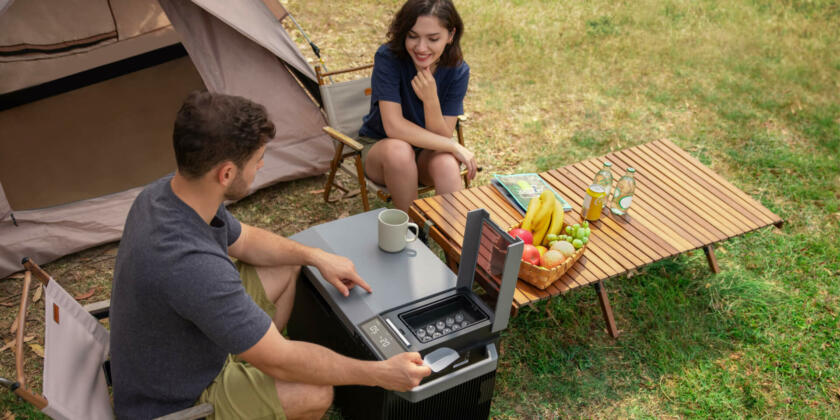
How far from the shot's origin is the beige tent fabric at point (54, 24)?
5215 mm

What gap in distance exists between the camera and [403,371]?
2166mm

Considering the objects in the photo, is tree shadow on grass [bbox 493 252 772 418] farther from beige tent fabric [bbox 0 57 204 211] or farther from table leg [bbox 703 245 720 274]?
beige tent fabric [bbox 0 57 204 211]

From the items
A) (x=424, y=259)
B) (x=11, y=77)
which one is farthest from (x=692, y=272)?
(x=11, y=77)

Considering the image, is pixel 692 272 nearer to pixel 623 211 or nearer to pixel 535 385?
pixel 623 211

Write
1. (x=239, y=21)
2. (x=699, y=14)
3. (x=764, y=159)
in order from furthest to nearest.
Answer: (x=699, y=14) < (x=764, y=159) < (x=239, y=21)

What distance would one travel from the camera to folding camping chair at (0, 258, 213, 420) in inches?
76.9

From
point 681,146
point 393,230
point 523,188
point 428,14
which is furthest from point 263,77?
point 681,146

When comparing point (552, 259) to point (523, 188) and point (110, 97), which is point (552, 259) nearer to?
point (523, 188)

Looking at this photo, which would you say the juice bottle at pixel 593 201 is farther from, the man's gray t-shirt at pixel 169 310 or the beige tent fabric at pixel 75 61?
the beige tent fabric at pixel 75 61

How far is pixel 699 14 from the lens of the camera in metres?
7.45

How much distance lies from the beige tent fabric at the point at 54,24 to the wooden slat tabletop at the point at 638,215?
385cm

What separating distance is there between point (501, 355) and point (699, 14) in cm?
592

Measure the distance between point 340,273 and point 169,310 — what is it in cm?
72

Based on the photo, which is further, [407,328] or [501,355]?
[501,355]
